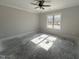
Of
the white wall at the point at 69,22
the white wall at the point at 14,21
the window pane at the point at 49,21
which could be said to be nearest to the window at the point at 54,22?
the window pane at the point at 49,21

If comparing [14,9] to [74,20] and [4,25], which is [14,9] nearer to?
[4,25]

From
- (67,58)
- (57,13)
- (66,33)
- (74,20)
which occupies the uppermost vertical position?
(57,13)

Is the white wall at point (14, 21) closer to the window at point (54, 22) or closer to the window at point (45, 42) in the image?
the window at point (54, 22)

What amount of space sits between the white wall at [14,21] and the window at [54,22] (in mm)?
1913

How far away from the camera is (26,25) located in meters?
5.49

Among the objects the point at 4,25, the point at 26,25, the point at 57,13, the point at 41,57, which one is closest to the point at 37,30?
the point at 26,25

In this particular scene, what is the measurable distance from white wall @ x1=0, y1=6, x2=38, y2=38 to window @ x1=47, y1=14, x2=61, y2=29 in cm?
191

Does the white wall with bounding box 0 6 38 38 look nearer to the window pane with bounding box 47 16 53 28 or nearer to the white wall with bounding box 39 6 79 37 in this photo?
the window pane with bounding box 47 16 53 28

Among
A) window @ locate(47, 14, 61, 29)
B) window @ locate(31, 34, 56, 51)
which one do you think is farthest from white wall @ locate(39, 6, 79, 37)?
window @ locate(31, 34, 56, 51)

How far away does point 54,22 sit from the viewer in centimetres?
576

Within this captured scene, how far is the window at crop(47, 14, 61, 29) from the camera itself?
5.29 meters

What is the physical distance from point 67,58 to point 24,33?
4287 millimetres

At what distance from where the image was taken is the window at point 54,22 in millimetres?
5291

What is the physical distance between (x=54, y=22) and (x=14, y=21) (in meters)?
4.04
